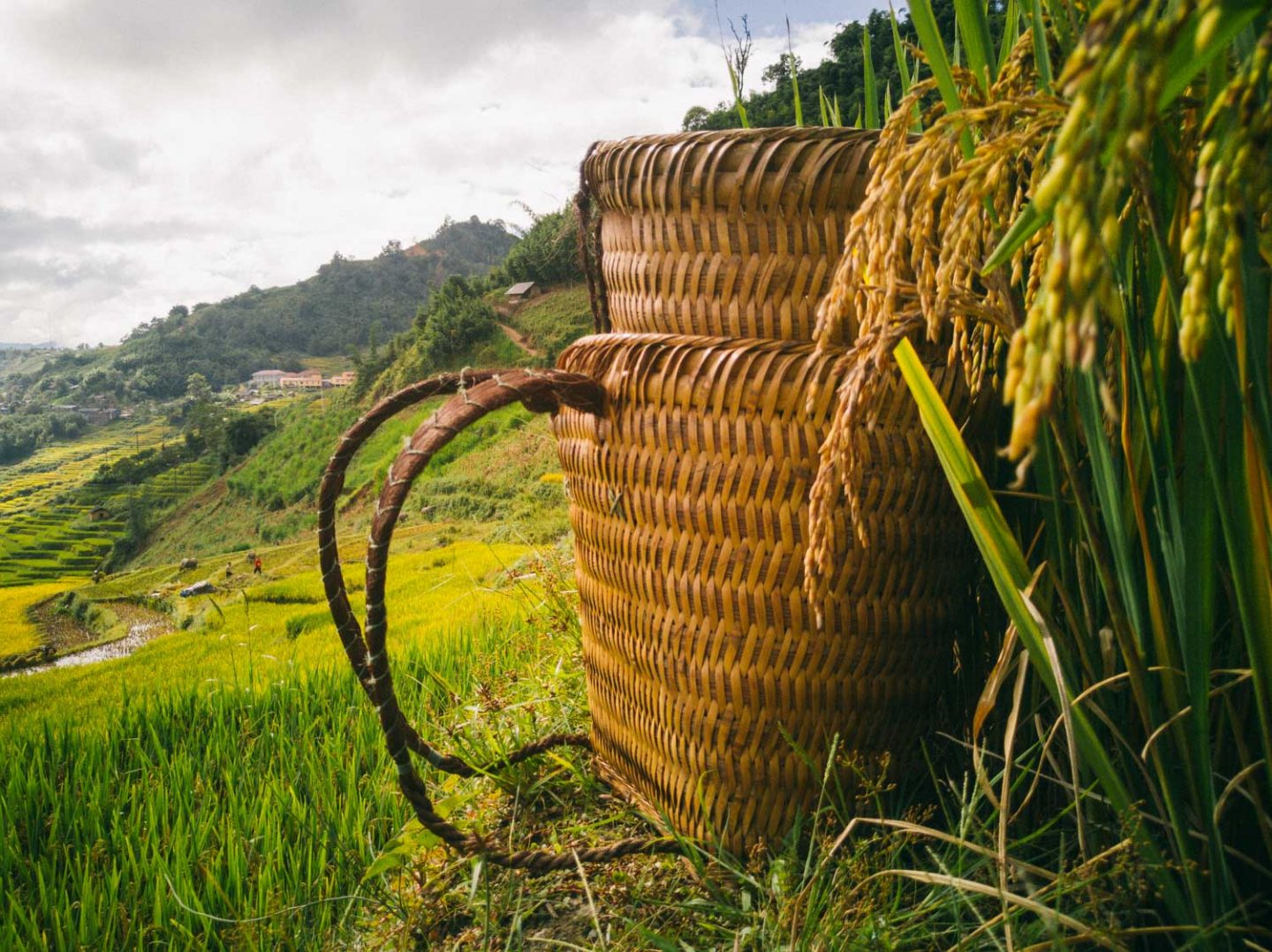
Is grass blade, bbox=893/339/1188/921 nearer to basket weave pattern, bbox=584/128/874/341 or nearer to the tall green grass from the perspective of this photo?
the tall green grass

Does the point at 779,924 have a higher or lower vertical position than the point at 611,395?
lower

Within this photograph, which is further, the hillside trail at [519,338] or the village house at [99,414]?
the village house at [99,414]

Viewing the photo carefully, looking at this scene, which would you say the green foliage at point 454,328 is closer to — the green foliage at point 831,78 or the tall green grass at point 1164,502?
the green foliage at point 831,78

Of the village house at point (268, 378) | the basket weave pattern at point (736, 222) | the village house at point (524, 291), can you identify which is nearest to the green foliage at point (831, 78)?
the basket weave pattern at point (736, 222)

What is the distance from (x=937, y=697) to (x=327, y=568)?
1050mm

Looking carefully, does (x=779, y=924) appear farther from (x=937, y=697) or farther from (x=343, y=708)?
(x=343, y=708)

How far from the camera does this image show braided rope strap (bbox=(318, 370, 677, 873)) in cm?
118

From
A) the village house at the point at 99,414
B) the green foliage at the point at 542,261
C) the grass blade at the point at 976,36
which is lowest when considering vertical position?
the grass blade at the point at 976,36

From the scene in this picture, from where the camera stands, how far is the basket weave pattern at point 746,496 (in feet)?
3.78

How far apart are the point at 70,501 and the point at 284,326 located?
34.5 ft

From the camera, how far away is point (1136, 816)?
838 millimetres

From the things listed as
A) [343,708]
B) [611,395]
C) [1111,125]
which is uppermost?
[1111,125]

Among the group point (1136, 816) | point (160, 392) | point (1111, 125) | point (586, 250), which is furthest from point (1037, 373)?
point (160, 392)

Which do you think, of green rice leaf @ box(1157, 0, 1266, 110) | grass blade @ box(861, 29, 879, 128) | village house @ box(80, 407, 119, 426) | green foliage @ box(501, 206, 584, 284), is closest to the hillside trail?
green foliage @ box(501, 206, 584, 284)
